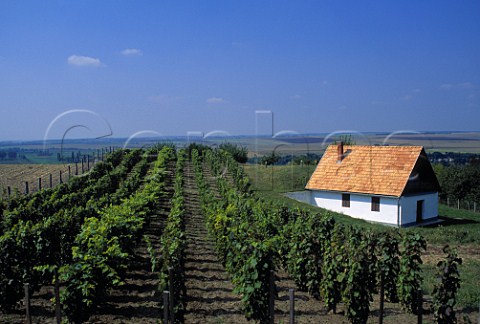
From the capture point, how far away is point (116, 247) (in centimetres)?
813

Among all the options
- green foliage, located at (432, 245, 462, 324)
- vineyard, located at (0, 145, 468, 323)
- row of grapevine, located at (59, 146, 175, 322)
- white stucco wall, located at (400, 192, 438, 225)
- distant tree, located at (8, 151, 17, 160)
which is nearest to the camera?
row of grapevine, located at (59, 146, 175, 322)

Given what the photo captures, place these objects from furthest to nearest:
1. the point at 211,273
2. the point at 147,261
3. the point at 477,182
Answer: the point at 477,182, the point at 147,261, the point at 211,273

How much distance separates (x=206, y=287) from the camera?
9.77 meters

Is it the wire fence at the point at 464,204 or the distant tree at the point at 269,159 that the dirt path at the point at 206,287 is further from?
the distant tree at the point at 269,159

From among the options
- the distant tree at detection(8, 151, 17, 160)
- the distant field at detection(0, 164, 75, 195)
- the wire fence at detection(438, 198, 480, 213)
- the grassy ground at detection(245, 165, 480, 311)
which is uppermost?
Result: the distant tree at detection(8, 151, 17, 160)

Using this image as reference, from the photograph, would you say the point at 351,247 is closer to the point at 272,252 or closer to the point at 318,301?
the point at 318,301

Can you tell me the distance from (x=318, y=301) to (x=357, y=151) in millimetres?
17615

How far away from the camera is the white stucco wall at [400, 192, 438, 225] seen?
842 inches

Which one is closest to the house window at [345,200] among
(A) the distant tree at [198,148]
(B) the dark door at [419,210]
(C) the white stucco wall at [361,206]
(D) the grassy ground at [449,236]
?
(C) the white stucco wall at [361,206]

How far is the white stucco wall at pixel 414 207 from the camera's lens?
21391 mm

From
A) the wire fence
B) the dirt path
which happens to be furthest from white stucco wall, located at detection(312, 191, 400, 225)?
the wire fence

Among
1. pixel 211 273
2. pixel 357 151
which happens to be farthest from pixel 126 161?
pixel 211 273

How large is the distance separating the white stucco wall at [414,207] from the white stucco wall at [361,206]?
43 centimetres

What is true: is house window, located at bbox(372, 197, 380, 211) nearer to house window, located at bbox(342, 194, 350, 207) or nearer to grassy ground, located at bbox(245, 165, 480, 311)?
grassy ground, located at bbox(245, 165, 480, 311)
